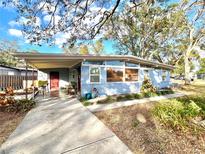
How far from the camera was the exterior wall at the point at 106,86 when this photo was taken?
10.8 m

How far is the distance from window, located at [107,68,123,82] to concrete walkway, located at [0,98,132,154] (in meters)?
6.18

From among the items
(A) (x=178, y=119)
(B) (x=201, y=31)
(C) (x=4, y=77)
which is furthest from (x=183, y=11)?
(C) (x=4, y=77)

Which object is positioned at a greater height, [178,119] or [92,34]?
[92,34]

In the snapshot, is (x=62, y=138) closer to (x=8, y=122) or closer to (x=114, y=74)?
(x=8, y=122)

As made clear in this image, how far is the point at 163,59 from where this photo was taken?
3062 cm

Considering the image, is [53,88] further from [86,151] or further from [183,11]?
[183,11]

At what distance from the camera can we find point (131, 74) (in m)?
13.3

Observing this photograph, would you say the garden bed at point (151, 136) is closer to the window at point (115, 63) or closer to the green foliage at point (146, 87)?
the window at point (115, 63)

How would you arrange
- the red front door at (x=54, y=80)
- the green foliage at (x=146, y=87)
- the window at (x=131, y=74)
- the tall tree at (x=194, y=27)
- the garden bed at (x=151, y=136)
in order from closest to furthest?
the garden bed at (x=151, y=136), the window at (x=131, y=74), the green foliage at (x=146, y=87), the red front door at (x=54, y=80), the tall tree at (x=194, y=27)

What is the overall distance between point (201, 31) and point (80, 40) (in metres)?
21.0

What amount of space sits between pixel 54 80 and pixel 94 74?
7365 millimetres


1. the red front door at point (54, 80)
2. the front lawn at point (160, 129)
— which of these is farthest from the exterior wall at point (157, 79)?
the red front door at point (54, 80)

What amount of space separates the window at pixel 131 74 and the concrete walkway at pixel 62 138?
7507 millimetres

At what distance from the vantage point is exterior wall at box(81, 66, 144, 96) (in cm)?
1084
